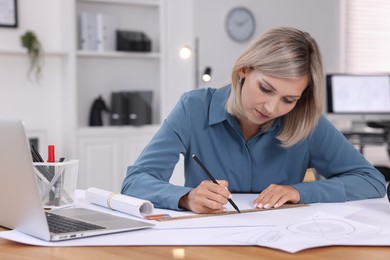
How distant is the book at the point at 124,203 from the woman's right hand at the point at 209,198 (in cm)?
11

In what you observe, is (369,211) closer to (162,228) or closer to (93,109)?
(162,228)

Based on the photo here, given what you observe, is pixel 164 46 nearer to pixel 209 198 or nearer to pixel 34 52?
pixel 34 52

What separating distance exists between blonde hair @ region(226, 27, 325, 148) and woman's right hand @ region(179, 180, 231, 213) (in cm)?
42

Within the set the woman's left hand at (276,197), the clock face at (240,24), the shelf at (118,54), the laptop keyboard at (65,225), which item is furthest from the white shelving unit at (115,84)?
the laptop keyboard at (65,225)

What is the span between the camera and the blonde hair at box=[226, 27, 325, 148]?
178 centimetres

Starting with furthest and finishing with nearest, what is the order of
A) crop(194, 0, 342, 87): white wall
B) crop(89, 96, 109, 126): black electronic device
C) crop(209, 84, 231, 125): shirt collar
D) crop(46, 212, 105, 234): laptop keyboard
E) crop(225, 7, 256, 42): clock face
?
crop(225, 7, 256, 42): clock face
crop(194, 0, 342, 87): white wall
crop(89, 96, 109, 126): black electronic device
crop(209, 84, 231, 125): shirt collar
crop(46, 212, 105, 234): laptop keyboard

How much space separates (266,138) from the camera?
202 cm

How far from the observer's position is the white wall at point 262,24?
16.8 feet

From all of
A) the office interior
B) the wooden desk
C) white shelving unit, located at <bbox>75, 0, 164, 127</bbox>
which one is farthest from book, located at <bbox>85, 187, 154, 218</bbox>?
white shelving unit, located at <bbox>75, 0, 164, 127</bbox>

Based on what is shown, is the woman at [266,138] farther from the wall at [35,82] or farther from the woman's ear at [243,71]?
the wall at [35,82]

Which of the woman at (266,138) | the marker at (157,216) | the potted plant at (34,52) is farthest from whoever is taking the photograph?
the potted plant at (34,52)

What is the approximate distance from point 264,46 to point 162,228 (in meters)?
0.71

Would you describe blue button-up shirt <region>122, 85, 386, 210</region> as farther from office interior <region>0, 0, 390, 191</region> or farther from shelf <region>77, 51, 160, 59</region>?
shelf <region>77, 51, 160, 59</region>

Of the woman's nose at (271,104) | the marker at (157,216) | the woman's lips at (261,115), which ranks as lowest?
the marker at (157,216)
